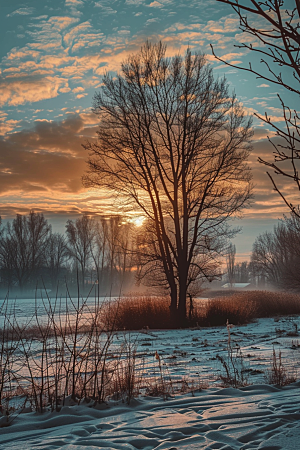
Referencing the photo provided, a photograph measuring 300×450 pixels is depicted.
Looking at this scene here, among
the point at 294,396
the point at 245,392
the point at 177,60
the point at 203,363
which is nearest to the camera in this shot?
the point at 294,396

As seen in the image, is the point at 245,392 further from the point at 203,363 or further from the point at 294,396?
the point at 203,363

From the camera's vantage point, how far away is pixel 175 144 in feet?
45.9

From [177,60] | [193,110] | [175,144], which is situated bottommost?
[175,144]

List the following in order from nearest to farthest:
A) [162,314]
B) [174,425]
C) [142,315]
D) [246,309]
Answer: [174,425], [142,315], [162,314], [246,309]

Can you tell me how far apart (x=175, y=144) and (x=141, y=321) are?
22.9ft

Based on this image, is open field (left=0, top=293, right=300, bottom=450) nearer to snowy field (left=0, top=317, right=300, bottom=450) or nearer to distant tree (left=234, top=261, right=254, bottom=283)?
snowy field (left=0, top=317, right=300, bottom=450)

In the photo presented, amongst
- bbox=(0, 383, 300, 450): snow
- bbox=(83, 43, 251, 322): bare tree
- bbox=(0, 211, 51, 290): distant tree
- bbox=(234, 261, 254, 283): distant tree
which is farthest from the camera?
bbox=(234, 261, 254, 283): distant tree

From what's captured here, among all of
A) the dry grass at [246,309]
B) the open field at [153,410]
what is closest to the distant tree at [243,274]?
the dry grass at [246,309]

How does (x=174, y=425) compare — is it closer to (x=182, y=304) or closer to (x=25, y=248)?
(x=182, y=304)

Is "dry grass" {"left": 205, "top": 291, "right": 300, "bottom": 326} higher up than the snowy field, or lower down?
lower down

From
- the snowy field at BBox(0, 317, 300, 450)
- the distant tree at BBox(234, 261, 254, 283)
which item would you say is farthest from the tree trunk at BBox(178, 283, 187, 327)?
the distant tree at BBox(234, 261, 254, 283)

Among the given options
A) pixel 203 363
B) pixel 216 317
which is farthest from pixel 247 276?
pixel 203 363

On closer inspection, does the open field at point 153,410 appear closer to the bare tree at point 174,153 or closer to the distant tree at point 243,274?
the bare tree at point 174,153

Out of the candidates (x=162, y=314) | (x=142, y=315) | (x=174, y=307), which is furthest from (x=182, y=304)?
(x=142, y=315)
